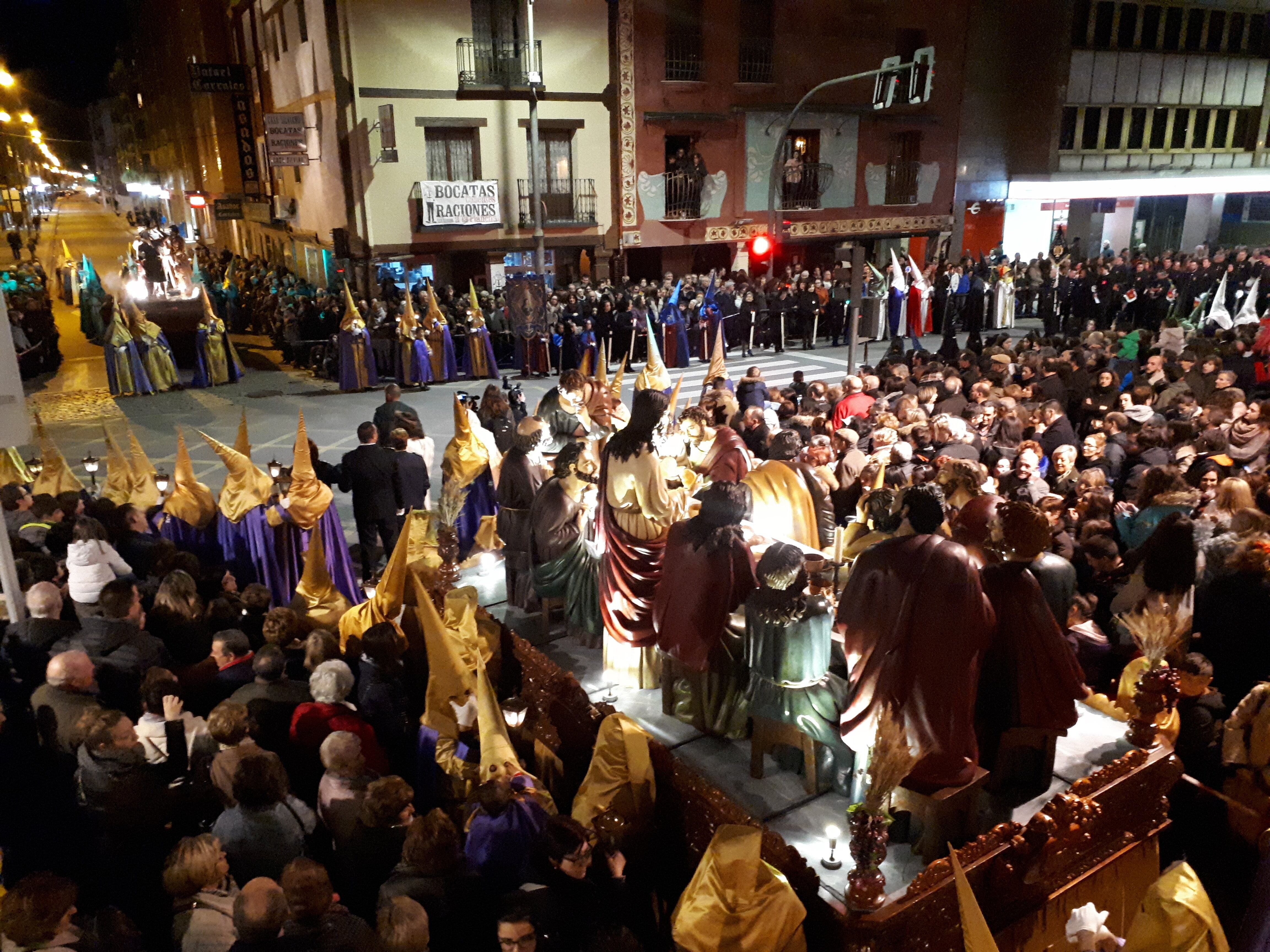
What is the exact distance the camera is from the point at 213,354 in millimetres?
18609

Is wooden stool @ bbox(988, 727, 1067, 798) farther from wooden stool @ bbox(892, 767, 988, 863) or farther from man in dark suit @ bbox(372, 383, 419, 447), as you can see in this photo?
man in dark suit @ bbox(372, 383, 419, 447)

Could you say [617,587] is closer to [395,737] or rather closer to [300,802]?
[395,737]

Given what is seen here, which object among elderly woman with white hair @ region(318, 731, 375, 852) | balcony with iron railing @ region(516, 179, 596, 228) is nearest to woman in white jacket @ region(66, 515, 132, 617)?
elderly woman with white hair @ region(318, 731, 375, 852)

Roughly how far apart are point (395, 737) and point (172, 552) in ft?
7.88

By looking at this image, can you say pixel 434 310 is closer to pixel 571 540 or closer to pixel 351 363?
pixel 351 363

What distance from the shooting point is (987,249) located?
1222 inches

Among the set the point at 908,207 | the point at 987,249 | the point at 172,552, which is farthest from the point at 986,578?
the point at 987,249

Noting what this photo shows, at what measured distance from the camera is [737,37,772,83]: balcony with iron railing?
25.7 metres

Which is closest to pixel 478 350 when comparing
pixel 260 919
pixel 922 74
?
pixel 922 74

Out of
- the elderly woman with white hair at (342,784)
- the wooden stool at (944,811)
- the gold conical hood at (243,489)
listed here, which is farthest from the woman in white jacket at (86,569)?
the wooden stool at (944,811)

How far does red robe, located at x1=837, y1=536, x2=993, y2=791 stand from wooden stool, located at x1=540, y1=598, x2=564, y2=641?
2805mm

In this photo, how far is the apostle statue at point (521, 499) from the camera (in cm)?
690

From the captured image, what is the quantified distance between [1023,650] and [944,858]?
1.02 metres

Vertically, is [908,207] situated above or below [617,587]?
above
